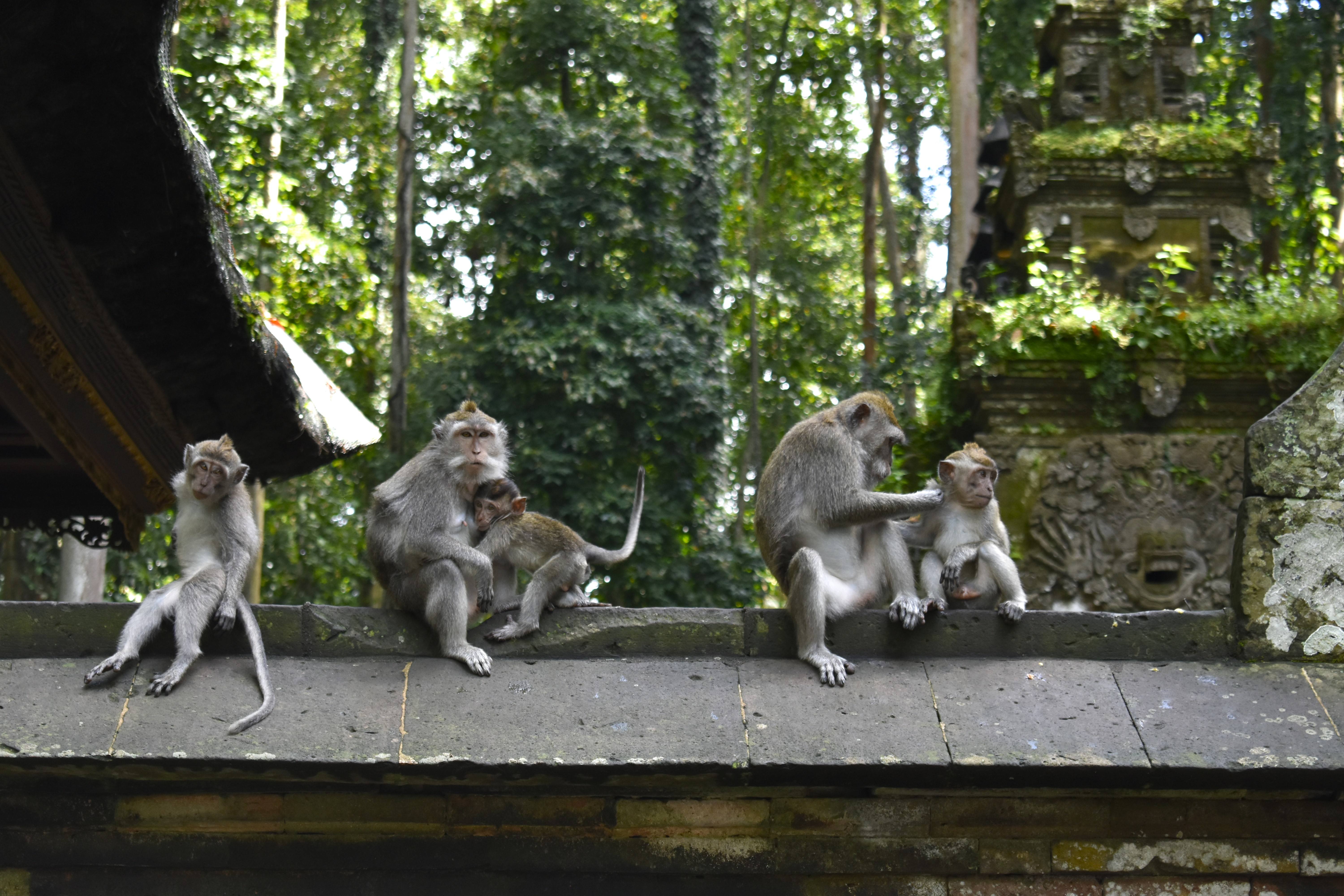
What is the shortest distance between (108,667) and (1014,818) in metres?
3.10

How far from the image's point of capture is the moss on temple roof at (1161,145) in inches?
432

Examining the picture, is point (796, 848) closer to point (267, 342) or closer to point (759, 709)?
point (759, 709)

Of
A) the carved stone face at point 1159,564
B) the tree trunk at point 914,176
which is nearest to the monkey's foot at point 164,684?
the carved stone face at point 1159,564

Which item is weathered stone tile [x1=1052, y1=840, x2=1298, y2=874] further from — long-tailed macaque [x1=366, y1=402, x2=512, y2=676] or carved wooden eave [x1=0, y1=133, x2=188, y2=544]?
carved wooden eave [x1=0, y1=133, x2=188, y2=544]

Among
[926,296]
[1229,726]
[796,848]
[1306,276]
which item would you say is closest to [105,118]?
[796,848]

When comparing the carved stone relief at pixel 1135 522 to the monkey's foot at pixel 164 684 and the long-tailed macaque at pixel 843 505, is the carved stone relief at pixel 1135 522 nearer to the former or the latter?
the long-tailed macaque at pixel 843 505

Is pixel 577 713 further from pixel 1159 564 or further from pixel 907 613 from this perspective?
pixel 1159 564

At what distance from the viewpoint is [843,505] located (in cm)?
572

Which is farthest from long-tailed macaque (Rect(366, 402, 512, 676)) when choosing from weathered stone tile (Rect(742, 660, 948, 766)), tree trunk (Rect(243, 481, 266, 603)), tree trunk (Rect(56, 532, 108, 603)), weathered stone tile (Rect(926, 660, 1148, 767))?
tree trunk (Rect(56, 532, 108, 603))

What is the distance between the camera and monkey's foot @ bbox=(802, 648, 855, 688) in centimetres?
484

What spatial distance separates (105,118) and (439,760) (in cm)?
233

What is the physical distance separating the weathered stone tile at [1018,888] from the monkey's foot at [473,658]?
1.75 m

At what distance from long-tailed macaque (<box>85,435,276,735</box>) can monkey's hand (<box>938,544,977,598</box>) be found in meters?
2.65

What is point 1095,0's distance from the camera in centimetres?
1178
